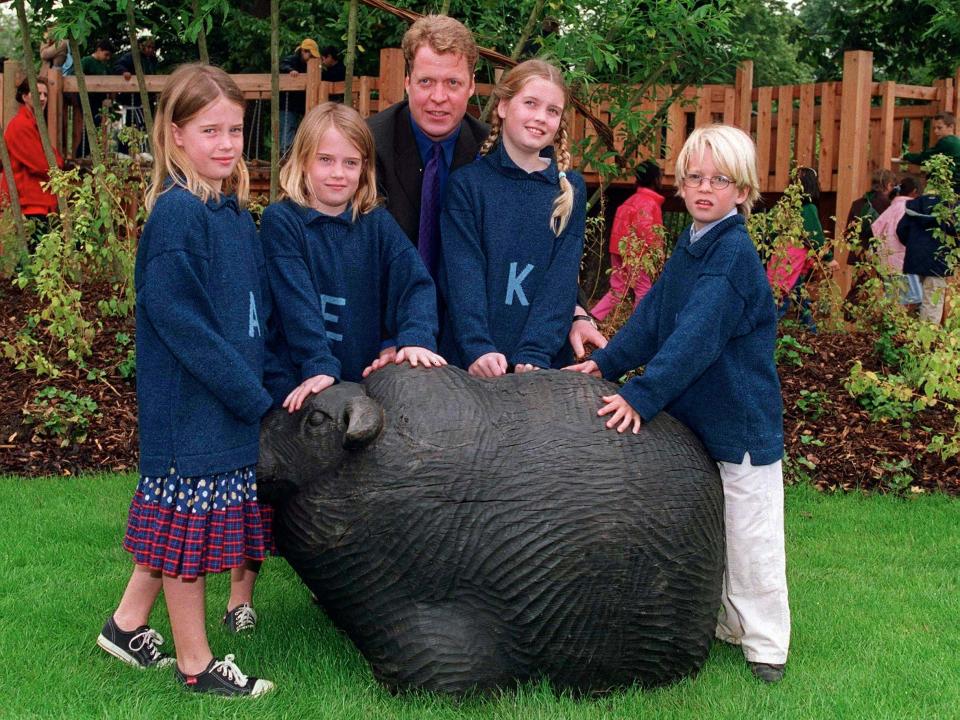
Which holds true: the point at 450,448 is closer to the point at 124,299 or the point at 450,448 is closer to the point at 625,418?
the point at 625,418

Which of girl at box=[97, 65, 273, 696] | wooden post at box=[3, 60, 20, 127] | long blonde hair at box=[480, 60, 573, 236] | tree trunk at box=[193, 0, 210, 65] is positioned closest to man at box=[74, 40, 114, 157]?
wooden post at box=[3, 60, 20, 127]

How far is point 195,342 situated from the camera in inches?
132

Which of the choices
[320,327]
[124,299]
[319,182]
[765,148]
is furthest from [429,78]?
[765,148]

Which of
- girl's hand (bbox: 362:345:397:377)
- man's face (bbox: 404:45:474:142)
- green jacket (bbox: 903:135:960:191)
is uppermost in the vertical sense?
green jacket (bbox: 903:135:960:191)

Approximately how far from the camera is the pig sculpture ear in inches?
130

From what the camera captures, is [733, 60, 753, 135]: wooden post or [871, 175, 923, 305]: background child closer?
[871, 175, 923, 305]: background child

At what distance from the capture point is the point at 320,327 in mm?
3629

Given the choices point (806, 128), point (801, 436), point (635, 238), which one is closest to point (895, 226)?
point (806, 128)

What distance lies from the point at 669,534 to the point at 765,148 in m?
9.15

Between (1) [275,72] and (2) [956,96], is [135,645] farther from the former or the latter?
(2) [956,96]

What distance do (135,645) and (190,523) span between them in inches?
27.2

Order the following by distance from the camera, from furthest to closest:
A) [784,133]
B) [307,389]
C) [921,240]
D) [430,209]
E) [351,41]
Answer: [784,133] < [921,240] < [351,41] < [430,209] < [307,389]

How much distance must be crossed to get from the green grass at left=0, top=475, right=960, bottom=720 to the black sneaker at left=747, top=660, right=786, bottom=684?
32 mm

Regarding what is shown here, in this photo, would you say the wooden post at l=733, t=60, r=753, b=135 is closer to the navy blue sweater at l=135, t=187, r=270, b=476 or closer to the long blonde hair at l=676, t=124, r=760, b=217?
the long blonde hair at l=676, t=124, r=760, b=217
